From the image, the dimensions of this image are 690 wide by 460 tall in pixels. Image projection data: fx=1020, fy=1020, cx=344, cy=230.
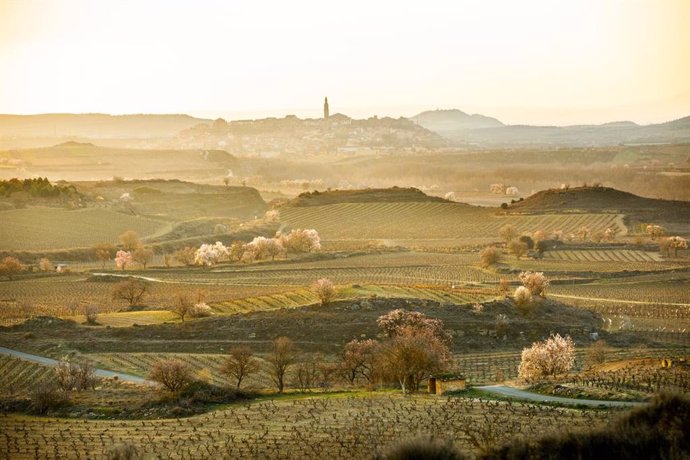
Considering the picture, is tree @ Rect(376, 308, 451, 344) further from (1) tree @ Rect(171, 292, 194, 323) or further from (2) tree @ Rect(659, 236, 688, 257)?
Answer: (2) tree @ Rect(659, 236, 688, 257)

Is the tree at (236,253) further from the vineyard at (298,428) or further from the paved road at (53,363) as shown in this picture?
the vineyard at (298,428)

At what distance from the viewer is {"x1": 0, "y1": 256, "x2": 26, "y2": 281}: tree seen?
7219cm

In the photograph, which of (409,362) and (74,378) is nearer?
(409,362)

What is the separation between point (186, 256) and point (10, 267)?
15.2 m

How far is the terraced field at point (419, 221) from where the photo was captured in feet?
350

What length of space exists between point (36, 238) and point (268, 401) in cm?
6435

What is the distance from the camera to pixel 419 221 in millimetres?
116062

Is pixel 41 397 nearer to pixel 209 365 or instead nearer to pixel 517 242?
pixel 209 365

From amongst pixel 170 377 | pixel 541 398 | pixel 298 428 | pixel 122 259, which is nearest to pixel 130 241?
pixel 122 259

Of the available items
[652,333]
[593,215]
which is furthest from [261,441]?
[593,215]

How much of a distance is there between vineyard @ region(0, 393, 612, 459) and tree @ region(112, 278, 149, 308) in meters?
31.6

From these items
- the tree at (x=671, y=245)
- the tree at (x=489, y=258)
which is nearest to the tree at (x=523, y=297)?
the tree at (x=489, y=258)

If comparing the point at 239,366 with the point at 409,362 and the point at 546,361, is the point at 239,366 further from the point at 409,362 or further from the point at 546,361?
the point at 546,361

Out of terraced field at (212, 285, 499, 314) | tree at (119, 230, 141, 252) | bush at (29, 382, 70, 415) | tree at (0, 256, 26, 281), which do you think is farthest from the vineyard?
tree at (119, 230, 141, 252)
